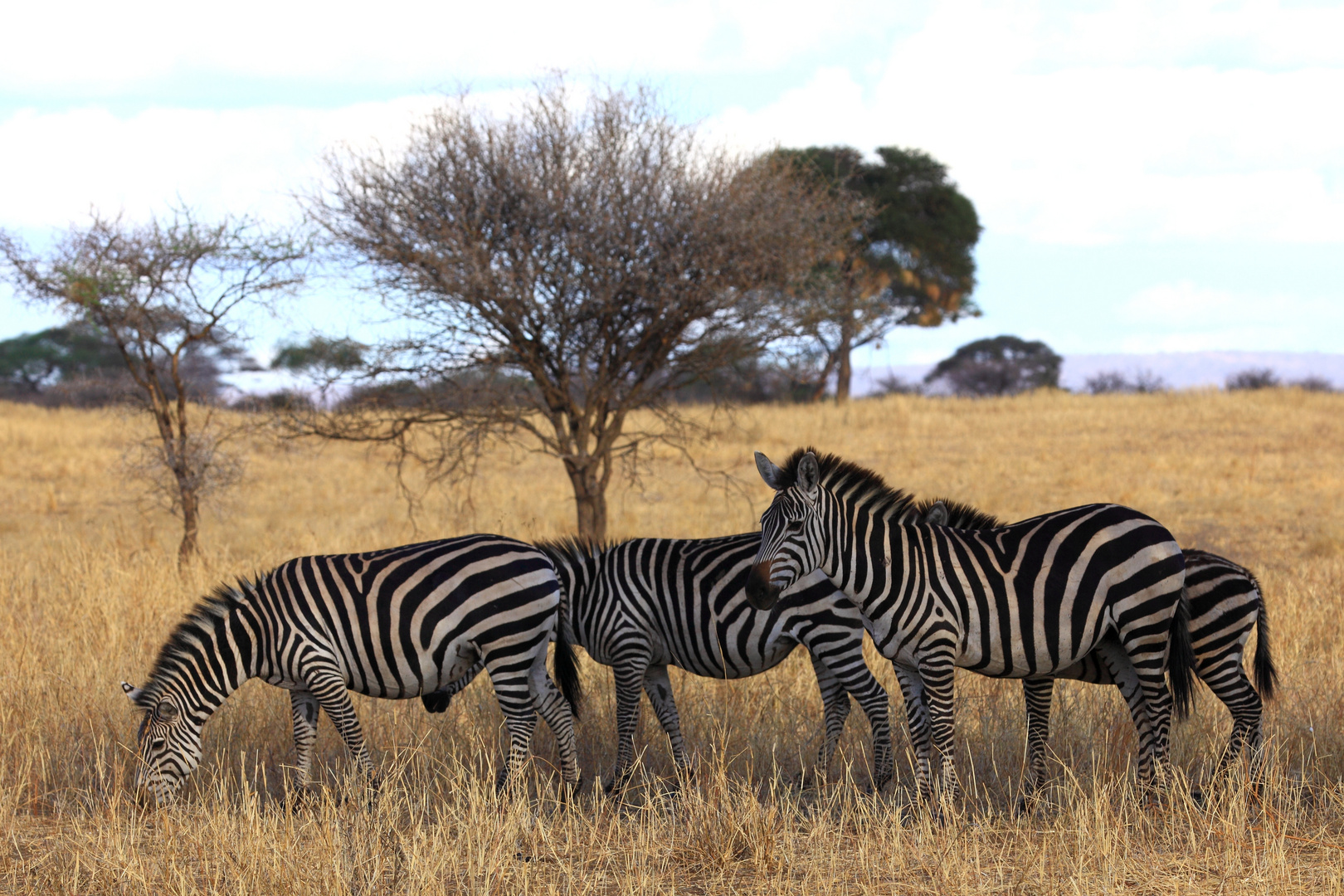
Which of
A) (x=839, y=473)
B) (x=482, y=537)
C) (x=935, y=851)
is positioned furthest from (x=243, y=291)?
(x=935, y=851)

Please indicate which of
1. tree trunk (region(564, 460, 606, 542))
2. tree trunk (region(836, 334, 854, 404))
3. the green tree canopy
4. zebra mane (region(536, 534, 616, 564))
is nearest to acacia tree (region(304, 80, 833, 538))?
tree trunk (region(564, 460, 606, 542))

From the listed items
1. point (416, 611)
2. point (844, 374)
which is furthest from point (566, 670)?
point (844, 374)

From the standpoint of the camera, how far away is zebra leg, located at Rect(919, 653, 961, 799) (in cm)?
498

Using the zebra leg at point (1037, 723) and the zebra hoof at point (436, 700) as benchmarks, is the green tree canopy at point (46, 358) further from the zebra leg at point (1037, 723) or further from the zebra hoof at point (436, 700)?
the zebra leg at point (1037, 723)

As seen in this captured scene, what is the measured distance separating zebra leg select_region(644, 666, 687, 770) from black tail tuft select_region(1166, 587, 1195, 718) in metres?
2.34

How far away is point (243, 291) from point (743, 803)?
948 centimetres

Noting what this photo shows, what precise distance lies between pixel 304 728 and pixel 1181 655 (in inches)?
162

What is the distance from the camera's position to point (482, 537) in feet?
18.3

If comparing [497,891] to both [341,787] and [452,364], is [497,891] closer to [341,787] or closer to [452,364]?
[341,787]

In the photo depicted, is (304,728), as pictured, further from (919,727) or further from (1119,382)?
(1119,382)

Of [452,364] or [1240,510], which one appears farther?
[1240,510]

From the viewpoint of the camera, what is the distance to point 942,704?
500 centimetres

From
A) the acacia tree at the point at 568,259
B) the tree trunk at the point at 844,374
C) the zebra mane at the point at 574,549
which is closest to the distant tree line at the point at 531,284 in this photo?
the acacia tree at the point at 568,259

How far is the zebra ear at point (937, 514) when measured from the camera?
227 inches
